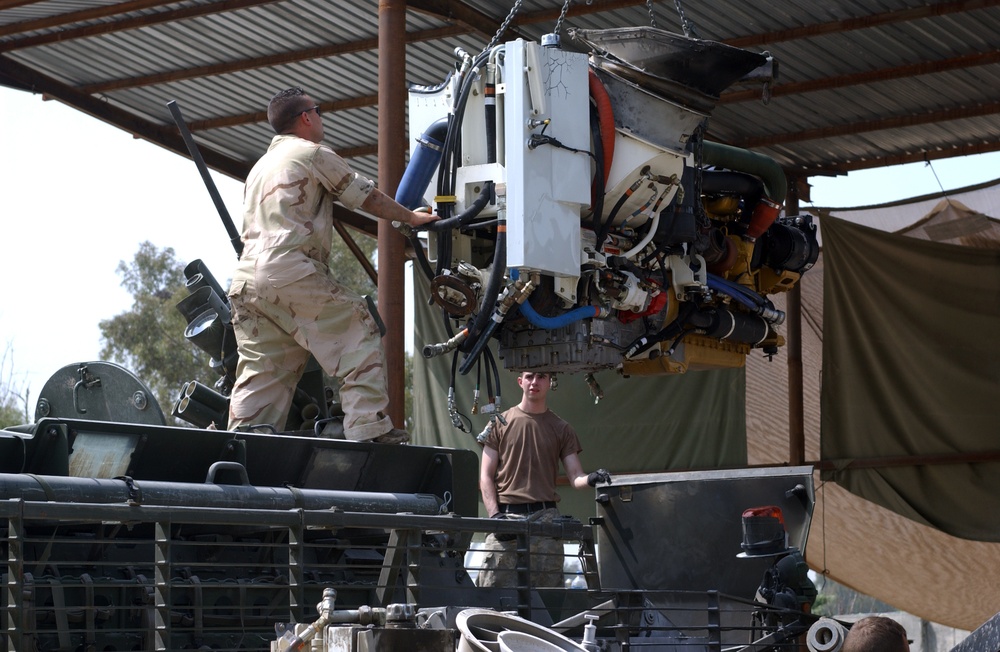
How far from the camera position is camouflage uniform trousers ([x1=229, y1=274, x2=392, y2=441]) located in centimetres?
612

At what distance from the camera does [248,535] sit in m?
5.55

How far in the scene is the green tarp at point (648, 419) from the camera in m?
13.7

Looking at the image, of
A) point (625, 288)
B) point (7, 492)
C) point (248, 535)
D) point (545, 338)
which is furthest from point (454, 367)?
point (7, 492)

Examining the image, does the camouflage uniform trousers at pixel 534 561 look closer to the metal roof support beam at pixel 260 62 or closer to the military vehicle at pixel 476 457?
the military vehicle at pixel 476 457

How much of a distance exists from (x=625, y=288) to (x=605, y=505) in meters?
1.03

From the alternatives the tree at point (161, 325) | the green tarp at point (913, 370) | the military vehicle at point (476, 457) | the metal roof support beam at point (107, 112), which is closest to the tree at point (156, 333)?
the tree at point (161, 325)

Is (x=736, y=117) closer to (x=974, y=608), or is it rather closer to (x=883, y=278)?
(x=883, y=278)

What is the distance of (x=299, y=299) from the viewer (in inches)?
243

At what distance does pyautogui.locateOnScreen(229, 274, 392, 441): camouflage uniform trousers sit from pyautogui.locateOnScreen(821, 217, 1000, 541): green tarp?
302 inches

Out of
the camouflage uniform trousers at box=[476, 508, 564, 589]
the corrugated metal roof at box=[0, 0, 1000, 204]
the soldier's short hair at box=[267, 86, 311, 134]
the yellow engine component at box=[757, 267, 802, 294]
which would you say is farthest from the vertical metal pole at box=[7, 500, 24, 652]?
the corrugated metal roof at box=[0, 0, 1000, 204]

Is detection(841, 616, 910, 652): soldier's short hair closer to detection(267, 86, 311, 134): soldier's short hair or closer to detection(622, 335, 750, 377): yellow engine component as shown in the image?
detection(267, 86, 311, 134): soldier's short hair

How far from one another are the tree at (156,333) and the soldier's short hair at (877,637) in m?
27.5

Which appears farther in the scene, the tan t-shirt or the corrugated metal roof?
the corrugated metal roof

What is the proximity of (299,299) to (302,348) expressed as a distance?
13.1 inches
